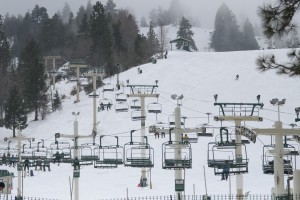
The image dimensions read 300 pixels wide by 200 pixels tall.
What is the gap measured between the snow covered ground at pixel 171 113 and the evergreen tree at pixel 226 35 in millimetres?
52222

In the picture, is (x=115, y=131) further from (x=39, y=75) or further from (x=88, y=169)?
(x=39, y=75)

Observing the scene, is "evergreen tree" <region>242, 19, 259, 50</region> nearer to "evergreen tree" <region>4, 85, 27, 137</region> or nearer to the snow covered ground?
the snow covered ground

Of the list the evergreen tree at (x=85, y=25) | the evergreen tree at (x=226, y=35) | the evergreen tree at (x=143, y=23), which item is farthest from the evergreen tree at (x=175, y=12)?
the evergreen tree at (x=85, y=25)

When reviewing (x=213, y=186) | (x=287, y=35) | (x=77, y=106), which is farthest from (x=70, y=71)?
(x=287, y=35)

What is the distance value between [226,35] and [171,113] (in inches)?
3071

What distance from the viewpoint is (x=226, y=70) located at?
60594mm

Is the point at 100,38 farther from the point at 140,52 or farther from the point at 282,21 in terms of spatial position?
the point at 282,21

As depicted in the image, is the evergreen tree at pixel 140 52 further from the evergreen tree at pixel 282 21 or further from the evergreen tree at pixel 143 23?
the evergreen tree at pixel 143 23

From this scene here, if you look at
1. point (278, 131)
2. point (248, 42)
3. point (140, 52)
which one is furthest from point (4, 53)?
point (278, 131)

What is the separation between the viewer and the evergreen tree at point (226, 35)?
395ft

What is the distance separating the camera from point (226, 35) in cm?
12288

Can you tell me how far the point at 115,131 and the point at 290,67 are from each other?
34932mm

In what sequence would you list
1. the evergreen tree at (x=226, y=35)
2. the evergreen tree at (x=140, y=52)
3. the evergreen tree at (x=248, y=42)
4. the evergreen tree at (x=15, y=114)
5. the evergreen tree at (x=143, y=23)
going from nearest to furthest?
the evergreen tree at (x=15, y=114)
the evergreen tree at (x=140, y=52)
the evergreen tree at (x=248, y=42)
the evergreen tree at (x=226, y=35)
the evergreen tree at (x=143, y=23)

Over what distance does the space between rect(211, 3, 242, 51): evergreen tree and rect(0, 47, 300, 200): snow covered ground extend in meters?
52.2
